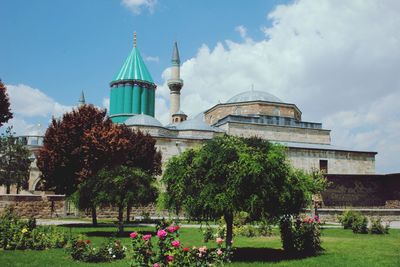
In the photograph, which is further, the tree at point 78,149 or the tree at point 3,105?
the tree at point 78,149

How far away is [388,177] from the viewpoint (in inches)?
992

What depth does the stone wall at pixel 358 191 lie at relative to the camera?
992 inches

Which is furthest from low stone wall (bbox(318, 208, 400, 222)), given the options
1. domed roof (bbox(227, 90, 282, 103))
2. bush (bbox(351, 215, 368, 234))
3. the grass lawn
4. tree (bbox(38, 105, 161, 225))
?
domed roof (bbox(227, 90, 282, 103))

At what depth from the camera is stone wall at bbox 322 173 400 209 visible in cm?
2519

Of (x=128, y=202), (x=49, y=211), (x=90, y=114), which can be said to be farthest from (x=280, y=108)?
(x=128, y=202)

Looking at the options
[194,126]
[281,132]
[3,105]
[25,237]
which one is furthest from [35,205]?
[281,132]

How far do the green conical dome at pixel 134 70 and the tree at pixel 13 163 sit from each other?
11.3m

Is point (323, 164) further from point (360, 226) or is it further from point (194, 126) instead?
point (360, 226)

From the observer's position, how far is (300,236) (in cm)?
873

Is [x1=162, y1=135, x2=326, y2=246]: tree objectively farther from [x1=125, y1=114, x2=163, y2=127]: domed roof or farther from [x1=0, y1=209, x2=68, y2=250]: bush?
[x1=125, y1=114, x2=163, y2=127]: domed roof

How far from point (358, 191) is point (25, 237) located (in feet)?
72.8

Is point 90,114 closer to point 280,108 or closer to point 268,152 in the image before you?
point 268,152

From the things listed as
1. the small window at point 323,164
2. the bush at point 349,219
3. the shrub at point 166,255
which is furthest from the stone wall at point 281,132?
the shrub at point 166,255

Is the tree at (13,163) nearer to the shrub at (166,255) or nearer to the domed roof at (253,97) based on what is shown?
the domed roof at (253,97)
